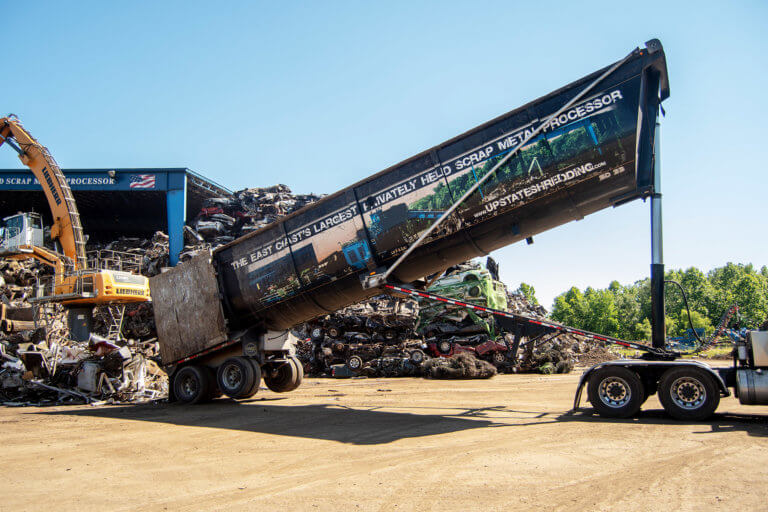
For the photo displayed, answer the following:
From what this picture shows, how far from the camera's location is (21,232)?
738 inches

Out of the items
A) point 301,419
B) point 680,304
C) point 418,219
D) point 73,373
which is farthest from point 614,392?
point 680,304

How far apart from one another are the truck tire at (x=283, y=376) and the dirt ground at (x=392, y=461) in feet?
9.61

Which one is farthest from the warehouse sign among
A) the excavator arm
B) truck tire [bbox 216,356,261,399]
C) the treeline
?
the treeline

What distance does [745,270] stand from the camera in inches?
2815

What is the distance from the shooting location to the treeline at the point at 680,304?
57031mm

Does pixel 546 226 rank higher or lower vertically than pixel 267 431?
higher

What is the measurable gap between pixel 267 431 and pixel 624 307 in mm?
77980

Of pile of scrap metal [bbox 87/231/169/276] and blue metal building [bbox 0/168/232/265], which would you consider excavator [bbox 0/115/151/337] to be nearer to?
pile of scrap metal [bbox 87/231/169/276]

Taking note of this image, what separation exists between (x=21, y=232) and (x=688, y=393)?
883 inches

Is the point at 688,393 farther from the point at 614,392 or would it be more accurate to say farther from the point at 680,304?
the point at 680,304

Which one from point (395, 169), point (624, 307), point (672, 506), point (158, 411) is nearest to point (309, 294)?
point (395, 169)

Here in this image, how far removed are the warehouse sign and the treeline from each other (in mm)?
54898

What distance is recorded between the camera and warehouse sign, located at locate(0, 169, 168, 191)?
3055 centimetres

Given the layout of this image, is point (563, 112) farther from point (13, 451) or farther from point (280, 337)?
point (13, 451)
